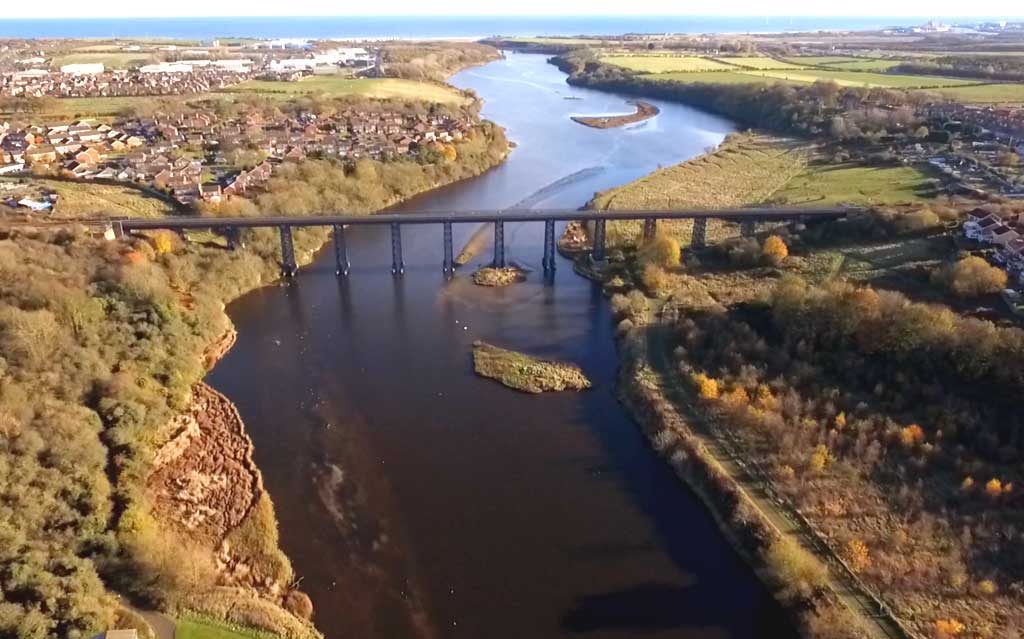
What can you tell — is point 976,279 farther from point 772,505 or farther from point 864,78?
point 864,78

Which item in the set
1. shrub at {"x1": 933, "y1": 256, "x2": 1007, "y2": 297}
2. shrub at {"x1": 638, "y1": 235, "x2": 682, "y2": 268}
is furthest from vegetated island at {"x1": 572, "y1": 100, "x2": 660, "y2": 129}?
shrub at {"x1": 933, "y1": 256, "x2": 1007, "y2": 297}

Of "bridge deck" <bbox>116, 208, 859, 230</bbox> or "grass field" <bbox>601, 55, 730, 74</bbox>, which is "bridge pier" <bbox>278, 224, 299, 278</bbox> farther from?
"grass field" <bbox>601, 55, 730, 74</bbox>

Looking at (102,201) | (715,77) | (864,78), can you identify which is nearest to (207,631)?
(102,201)

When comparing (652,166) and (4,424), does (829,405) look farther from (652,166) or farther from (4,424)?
(652,166)

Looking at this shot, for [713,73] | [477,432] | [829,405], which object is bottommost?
[477,432]

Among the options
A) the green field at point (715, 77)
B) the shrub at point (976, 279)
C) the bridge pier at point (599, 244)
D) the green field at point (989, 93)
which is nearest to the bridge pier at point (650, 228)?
the bridge pier at point (599, 244)

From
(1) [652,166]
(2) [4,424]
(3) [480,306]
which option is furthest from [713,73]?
(2) [4,424]

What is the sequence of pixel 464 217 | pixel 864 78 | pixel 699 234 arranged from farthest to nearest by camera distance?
pixel 864 78, pixel 699 234, pixel 464 217
